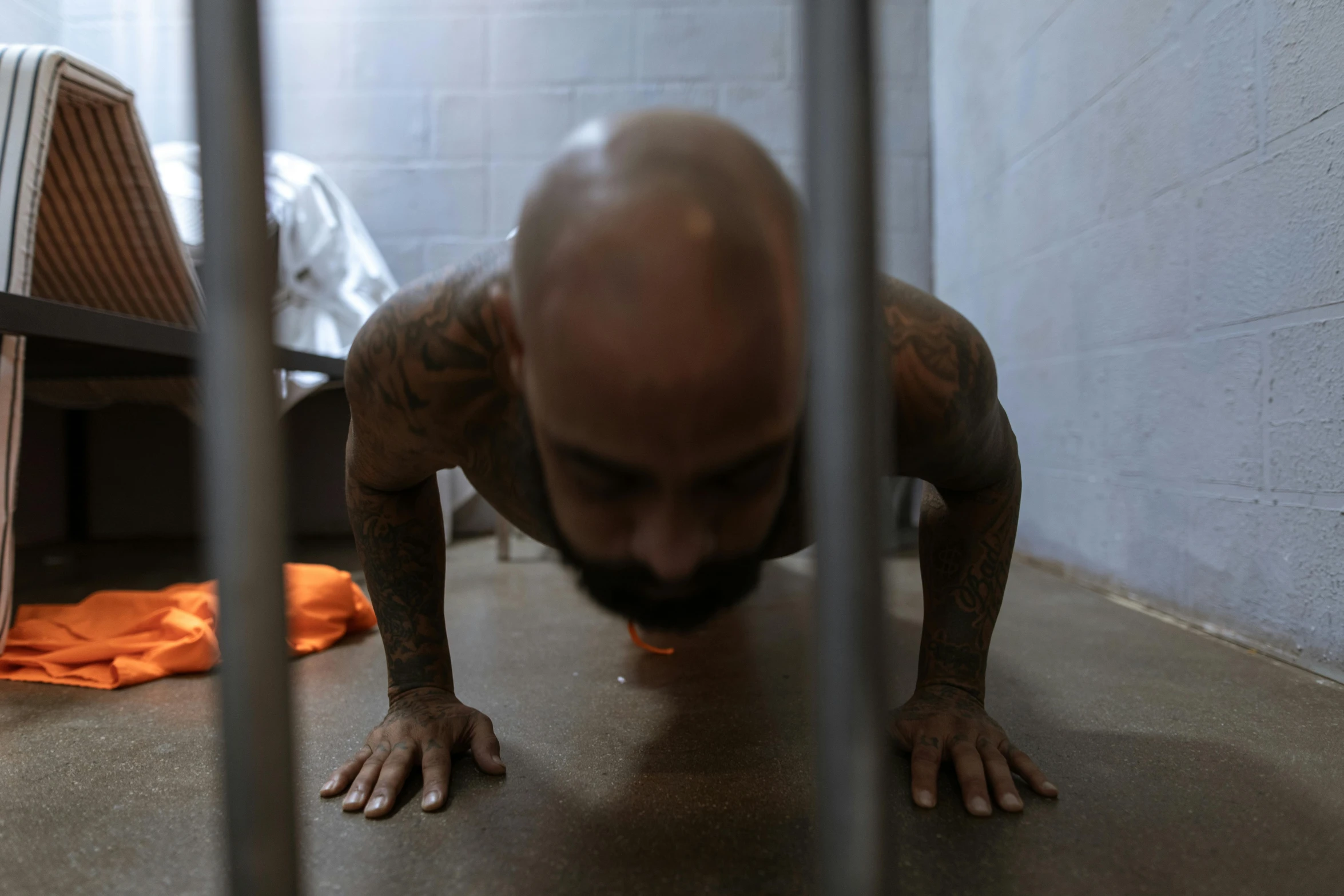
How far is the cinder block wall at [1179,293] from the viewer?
4.19 feet

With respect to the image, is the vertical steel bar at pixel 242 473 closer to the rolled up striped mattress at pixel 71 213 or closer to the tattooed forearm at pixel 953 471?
the tattooed forearm at pixel 953 471

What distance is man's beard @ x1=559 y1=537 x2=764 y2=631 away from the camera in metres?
0.66

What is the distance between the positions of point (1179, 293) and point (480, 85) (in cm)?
255

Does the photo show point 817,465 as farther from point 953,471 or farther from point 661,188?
point 953,471

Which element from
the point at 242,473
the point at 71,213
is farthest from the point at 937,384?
the point at 71,213

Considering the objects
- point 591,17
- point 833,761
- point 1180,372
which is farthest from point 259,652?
point 591,17

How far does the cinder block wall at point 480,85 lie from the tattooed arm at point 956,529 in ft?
7.27

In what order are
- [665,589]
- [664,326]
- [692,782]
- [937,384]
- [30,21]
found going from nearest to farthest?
[664,326] < [665,589] < [937,384] < [692,782] < [30,21]

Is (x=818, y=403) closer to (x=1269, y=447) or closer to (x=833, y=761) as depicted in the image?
(x=833, y=761)

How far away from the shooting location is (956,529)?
3.42ft

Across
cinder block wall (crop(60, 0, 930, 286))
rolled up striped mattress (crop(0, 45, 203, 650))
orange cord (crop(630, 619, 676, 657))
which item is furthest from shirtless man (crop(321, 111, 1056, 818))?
cinder block wall (crop(60, 0, 930, 286))

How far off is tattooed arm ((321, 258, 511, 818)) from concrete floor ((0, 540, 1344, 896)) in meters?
0.04

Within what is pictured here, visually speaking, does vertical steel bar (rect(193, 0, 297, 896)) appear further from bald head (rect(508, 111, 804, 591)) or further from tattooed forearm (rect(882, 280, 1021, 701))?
tattooed forearm (rect(882, 280, 1021, 701))

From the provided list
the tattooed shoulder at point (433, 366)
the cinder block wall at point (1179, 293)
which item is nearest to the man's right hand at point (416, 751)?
the tattooed shoulder at point (433, 366)
